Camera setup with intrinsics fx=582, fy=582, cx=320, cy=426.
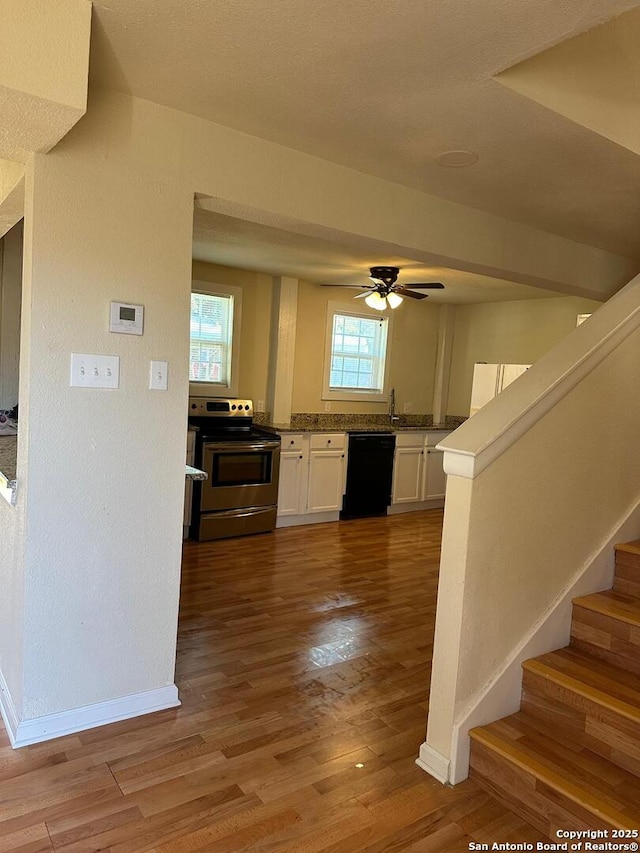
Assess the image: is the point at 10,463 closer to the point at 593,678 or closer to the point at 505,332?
the point at 593,678

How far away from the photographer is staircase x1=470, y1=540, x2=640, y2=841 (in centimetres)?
172

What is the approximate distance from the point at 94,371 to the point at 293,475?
3225 mm

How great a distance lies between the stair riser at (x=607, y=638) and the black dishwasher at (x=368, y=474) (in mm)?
3337

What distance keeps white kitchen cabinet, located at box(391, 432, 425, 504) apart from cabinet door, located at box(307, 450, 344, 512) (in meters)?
0.68

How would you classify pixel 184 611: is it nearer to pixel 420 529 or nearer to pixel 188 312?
pixel 188 312

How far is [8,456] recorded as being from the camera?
8.77 ft

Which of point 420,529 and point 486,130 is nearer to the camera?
point 486,130

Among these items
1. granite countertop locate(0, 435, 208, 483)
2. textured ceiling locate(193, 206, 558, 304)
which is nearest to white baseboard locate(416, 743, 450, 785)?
granite countertop locate(0, 435, 208, 483)

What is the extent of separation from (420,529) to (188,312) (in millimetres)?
3761

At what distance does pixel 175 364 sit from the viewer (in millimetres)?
2221

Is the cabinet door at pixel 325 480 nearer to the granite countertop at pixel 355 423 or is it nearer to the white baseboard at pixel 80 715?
the granite countertop at pixel 355 423

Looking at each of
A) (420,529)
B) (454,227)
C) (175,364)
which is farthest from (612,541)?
(420,529)

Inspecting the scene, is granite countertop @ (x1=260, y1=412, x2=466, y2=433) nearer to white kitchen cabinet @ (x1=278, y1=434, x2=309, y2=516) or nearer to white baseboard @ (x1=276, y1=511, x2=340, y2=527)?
white kitchen cabinet @ (x1=278, y1=434, x2=309, y2=516)

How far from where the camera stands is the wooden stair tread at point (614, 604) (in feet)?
7.00
